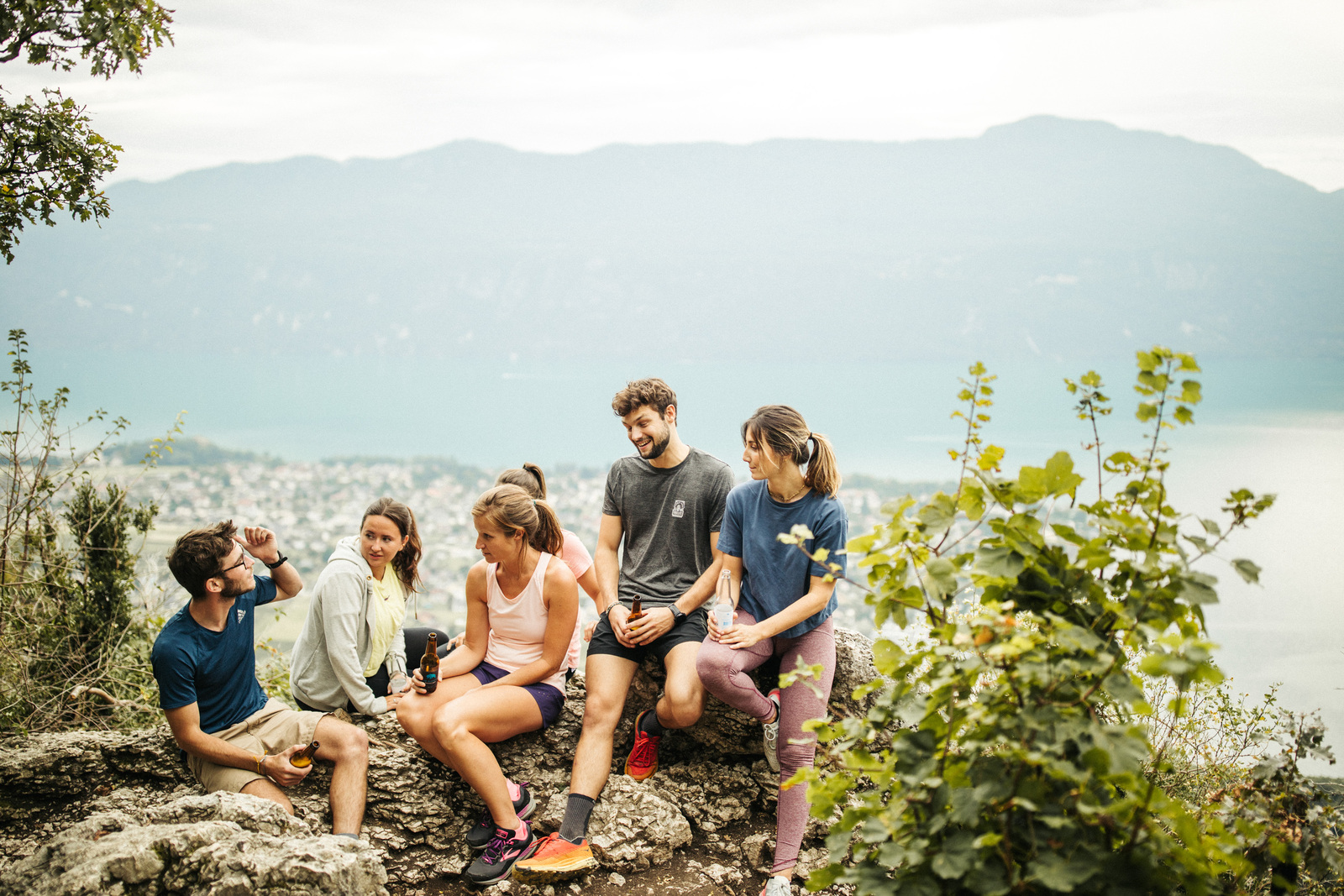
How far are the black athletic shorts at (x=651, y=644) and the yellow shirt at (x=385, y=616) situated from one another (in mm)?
1038

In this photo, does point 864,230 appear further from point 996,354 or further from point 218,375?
point 218,375

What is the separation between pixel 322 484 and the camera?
41000mm

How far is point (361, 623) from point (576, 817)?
1.47m

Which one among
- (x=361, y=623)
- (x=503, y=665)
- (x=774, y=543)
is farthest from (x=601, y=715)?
(x=361, y=623)

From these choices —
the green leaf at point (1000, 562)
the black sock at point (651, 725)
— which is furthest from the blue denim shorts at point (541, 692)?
the green leaf at point (1000, 562)

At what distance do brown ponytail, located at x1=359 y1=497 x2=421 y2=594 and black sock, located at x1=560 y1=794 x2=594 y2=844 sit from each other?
1494mm

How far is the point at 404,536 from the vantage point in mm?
4191

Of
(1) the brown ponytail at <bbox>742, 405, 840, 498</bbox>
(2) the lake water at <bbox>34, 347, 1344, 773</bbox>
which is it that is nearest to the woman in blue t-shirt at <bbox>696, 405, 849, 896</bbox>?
(1) the brown ponytail at <bbox>742, 405, 840, 498</bbox>

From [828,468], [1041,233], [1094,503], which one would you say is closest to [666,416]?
[828,468]

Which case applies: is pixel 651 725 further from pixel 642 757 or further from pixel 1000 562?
pixel 1000 562

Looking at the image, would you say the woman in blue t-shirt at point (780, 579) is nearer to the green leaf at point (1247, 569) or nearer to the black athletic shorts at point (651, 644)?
the black athletic shorts at point (651, 644)

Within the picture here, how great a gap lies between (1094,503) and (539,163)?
16072 centimetres

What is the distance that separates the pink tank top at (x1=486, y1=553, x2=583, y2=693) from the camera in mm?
3941

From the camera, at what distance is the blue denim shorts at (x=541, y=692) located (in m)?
3.88
